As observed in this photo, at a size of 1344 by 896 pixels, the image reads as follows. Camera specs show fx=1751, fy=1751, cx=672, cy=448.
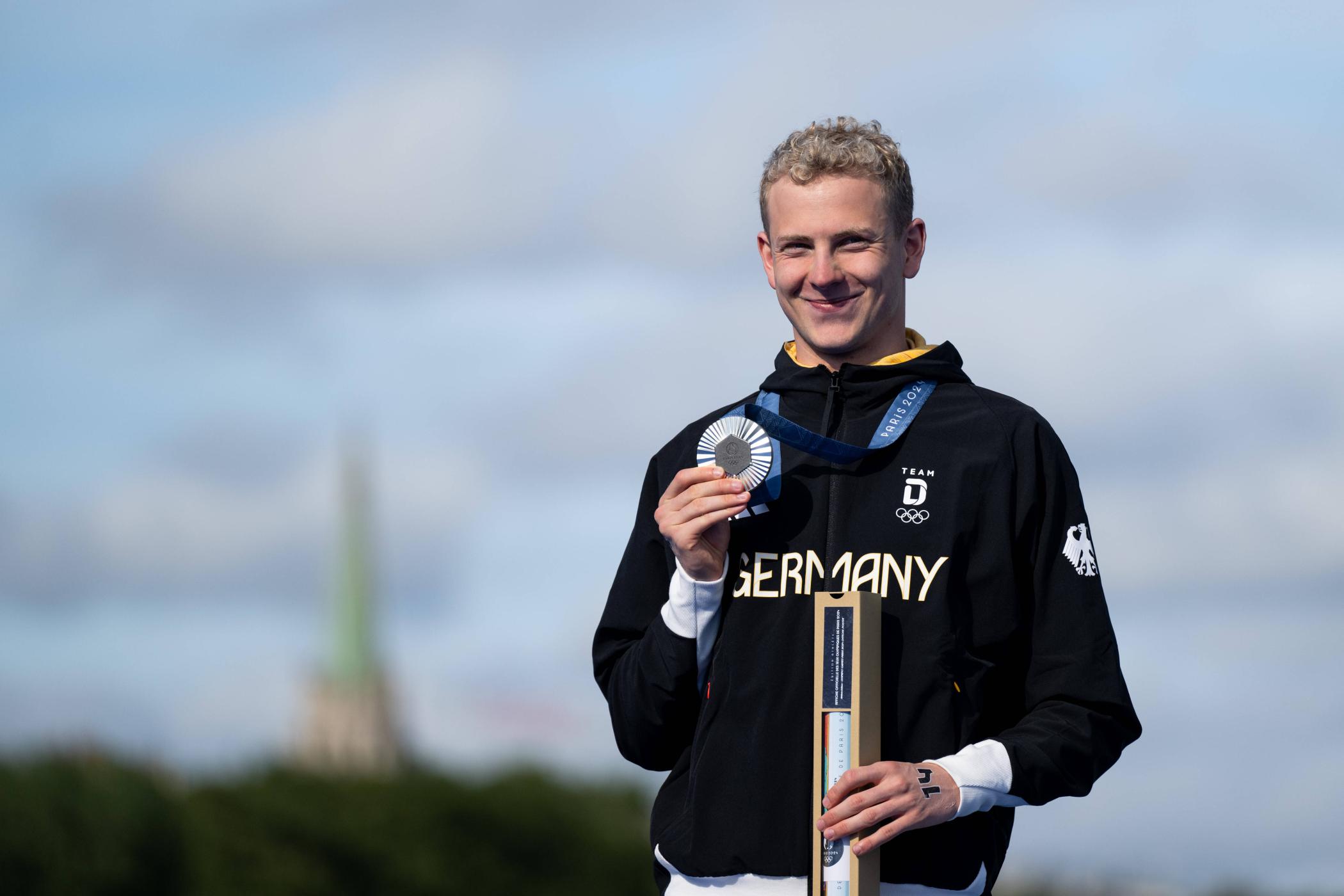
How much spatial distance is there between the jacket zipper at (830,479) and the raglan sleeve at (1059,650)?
0.46 metres

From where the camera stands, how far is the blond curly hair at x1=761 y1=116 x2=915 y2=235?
4414mm

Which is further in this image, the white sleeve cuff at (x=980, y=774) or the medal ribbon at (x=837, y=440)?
the medal ribbon at (x=837, y=440)

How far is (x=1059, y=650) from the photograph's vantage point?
429cm

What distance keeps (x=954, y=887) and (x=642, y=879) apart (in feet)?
118

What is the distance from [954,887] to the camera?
4.15m

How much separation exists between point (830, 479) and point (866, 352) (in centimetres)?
37

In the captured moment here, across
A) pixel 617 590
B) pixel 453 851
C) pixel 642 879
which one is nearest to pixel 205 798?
pixel 453 851

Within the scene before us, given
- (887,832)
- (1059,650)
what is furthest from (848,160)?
(887,832)

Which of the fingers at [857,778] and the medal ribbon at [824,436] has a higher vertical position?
the medal ribbon at [824,436]

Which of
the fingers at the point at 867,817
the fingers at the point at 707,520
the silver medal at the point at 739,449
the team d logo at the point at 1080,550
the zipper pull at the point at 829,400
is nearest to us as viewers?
the fingers at the point at 867,817

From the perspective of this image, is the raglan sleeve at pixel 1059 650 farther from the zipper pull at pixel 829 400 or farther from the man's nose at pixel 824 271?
the man's nose at pixel 824 271

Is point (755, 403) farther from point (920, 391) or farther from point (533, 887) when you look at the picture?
point (533, 887)

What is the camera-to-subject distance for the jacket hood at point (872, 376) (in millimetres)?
4484

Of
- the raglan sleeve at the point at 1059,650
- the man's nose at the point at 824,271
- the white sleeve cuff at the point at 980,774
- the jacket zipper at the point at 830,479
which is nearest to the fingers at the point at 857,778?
the white sleeve cuff at the point at 980,774
